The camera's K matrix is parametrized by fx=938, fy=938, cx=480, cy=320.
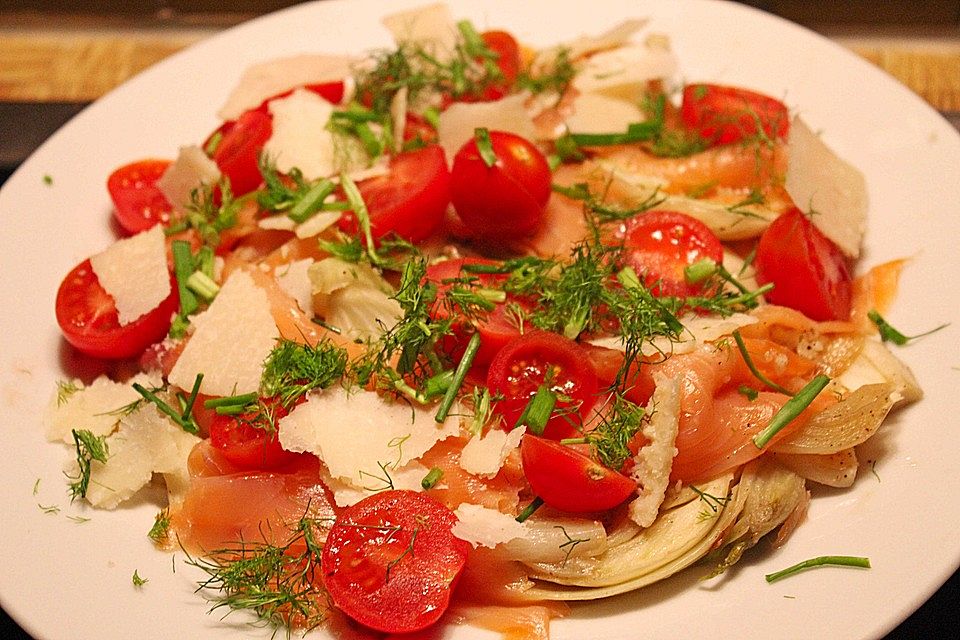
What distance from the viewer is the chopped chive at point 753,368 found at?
92.0 inches

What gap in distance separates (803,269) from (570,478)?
985 mm

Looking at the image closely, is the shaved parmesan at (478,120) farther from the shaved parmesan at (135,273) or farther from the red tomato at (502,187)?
the shaved parmesan at (135,273)

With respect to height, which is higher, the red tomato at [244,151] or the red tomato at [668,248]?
the red tomato at [668,248]

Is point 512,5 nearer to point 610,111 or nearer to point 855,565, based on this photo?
point 610,111

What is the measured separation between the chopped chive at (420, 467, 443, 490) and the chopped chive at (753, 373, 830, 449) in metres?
0.77

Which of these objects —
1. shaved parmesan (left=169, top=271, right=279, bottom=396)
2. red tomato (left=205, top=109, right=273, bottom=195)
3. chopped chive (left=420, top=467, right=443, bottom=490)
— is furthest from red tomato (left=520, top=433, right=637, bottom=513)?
red tomato (left=205, top=109, right=273, bottom=195)

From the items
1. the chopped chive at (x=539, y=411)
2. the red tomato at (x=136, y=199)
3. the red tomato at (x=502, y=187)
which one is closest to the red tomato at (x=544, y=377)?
the chopped chive at (x=539, y=411)

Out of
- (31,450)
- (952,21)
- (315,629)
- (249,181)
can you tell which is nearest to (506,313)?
(315,629)

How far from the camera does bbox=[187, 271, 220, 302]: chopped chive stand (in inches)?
109

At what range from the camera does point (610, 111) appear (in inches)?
127

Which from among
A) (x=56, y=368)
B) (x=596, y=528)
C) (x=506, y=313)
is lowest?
(x=56, y=368)

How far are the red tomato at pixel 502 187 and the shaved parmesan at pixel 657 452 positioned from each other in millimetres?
813

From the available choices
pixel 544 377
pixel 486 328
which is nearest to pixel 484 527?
pixel 544 377

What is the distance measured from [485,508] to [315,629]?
47 cm
